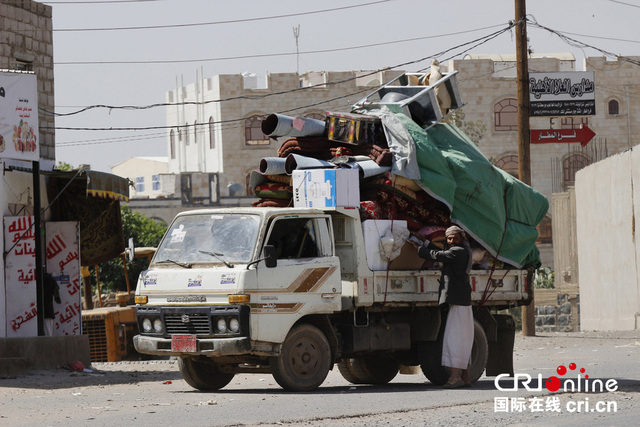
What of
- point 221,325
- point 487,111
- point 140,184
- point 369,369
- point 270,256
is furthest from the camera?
point 140,184

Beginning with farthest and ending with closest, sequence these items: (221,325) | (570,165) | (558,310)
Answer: (570,165), (558,310), (221,325)

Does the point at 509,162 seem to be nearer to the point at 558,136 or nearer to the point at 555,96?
the point at 558,136

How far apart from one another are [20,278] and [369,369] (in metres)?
6.38

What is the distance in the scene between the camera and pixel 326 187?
14078 millimetres

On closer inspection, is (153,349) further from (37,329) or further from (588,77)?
(588,77)

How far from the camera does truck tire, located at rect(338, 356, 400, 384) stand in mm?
15711

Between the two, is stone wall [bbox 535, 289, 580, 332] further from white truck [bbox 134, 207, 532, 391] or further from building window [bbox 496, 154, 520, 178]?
building window [bbox 496, 154, 520, 178]

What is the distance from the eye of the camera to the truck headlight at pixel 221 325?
13.3 metres

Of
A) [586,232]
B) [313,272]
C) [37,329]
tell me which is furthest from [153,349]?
[586,232]

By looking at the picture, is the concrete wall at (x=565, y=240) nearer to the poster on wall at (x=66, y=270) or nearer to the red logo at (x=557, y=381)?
the poster on wall at (x=66, y=270)

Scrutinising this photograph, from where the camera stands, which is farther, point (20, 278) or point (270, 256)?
point (20, 278)

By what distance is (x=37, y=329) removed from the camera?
1889 centimetres

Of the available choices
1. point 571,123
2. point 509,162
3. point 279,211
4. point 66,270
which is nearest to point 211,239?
point 279,211

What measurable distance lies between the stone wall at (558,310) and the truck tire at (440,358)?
33443mm
